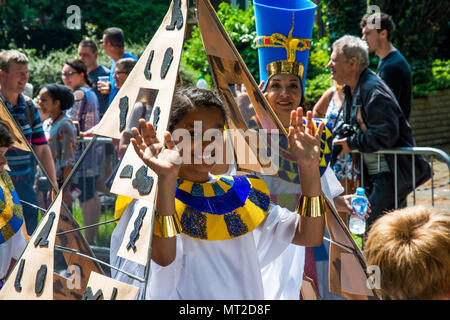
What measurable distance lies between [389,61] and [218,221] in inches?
131

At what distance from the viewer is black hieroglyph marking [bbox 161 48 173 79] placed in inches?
84.3

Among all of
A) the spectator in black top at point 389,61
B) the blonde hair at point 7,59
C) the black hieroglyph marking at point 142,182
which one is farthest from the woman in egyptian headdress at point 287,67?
the blonde hair at point 7,59

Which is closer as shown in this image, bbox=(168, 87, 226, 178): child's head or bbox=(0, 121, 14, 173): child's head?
bbox=(168, 87, 226, 178): child's head

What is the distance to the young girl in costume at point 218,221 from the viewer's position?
2109 mm

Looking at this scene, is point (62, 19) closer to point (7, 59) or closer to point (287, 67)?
point (7, 59)

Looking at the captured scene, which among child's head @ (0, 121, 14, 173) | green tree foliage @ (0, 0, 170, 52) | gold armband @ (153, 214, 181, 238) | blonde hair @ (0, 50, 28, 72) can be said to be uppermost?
green tree foliage @ (0, 0, 170, 52)

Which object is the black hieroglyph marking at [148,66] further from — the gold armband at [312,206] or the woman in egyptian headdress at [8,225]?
the woman in egyptian headdress at [8,225]

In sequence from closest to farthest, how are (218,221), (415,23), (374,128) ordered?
(218,221) < (374,128) < (415,23)

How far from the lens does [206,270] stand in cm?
212

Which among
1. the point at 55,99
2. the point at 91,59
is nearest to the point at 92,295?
the point at 55,99

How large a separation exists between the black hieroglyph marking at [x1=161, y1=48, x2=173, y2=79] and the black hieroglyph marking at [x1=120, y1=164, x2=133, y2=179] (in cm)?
34

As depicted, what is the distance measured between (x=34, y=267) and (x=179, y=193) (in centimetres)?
55

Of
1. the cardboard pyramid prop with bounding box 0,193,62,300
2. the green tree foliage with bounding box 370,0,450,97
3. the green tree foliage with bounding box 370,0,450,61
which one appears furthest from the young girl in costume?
the green tree foliage with bounding box 370,0,450,61

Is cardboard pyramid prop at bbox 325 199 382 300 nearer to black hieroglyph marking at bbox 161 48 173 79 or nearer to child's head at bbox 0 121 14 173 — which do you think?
black hieroglyph marking at bbox 161 48 173 79
